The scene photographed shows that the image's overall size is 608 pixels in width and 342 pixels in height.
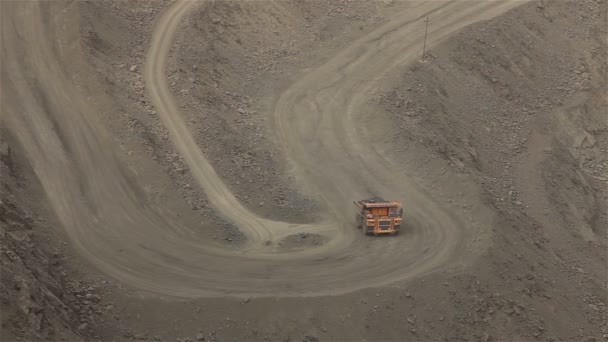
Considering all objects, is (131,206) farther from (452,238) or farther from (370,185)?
(452,238)

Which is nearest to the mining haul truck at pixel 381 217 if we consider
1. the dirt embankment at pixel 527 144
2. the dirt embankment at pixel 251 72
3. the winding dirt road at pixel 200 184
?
the winding dirt road at pixel 200 184

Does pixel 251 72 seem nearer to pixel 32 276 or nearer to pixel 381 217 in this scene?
pixel 381 217

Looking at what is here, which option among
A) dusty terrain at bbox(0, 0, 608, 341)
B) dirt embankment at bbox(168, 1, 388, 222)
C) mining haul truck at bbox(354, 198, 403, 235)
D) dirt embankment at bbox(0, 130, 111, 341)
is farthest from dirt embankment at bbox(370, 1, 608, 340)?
dirt embankment at bbox(0, 130, 111, 341)

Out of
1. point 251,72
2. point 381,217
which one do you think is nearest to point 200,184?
point 381,217

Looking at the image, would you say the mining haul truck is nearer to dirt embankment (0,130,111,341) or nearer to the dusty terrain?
the dusty terrain

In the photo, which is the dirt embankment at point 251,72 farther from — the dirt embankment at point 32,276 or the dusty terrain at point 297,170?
the dirt embankment at point 32,276

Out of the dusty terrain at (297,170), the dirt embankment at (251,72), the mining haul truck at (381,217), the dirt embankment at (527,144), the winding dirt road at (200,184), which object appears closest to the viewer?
the dusty terrain at (297,170)
